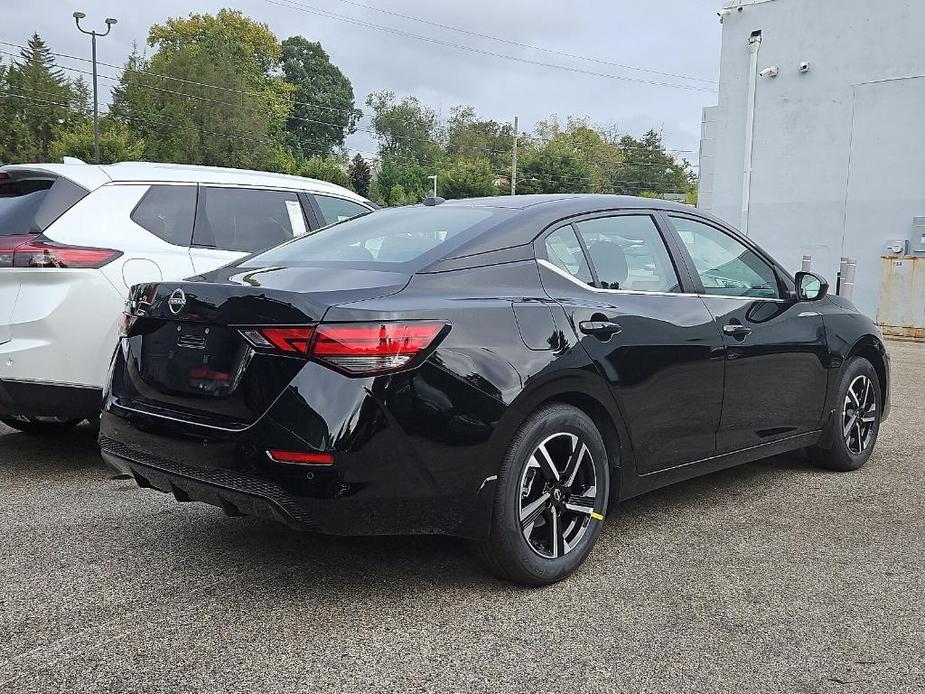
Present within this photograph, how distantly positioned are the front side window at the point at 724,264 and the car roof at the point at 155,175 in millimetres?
2663

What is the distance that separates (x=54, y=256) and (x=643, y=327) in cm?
299

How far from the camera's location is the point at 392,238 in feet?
12.3

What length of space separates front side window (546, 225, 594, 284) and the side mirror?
Result: 1.71 meters

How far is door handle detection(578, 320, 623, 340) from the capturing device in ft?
11.5

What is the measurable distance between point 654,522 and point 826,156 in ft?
54.8

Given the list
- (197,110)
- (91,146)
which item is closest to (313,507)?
(91,146)

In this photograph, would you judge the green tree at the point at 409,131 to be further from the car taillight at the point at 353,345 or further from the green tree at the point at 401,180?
the car taillight at the point at 353,345

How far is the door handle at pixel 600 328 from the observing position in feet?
11.5

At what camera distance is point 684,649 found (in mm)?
2893

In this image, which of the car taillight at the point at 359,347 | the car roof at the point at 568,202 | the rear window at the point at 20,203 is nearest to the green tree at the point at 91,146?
the rear window at the point at 20,203

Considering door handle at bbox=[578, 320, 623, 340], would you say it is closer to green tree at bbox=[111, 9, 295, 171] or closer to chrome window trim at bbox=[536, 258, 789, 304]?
chrome window trim at bbox=[536, 258, 789, 304]

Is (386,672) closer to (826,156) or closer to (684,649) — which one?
(684,649)

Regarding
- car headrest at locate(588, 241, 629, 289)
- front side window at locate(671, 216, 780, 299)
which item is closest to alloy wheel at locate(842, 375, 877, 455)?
front side window at locate(671, 216, 780, 299)

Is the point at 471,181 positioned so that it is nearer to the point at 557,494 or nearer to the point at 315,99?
the point at 315,99
